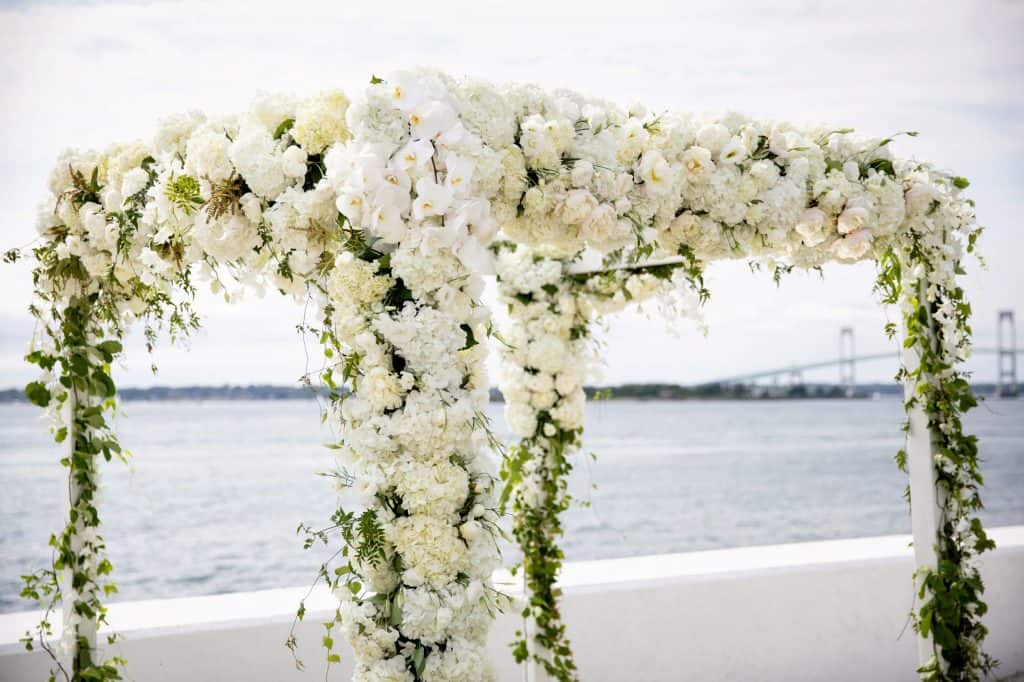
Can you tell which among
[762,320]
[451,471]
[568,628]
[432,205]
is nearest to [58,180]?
[432,205]

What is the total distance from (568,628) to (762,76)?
49.0 ft

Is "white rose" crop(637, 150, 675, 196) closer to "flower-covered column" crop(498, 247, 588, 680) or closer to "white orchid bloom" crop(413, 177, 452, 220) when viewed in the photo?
"white orchid bloom" crop(413, 177, 452, 220)

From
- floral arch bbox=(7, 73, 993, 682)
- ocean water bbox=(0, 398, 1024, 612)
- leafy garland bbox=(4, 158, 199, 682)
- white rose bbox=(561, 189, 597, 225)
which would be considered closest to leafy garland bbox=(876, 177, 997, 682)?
floral arch bbox=(7, 73, 993, 682)

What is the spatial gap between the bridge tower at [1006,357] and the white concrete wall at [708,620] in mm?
A: 20048

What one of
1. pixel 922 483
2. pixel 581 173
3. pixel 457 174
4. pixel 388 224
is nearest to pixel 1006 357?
pixel 922 483

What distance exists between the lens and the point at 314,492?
30.2 metres

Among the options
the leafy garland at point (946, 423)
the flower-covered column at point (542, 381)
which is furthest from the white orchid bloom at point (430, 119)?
the flower-covered column at point (542, 381)

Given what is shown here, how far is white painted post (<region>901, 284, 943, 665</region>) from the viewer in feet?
9.86

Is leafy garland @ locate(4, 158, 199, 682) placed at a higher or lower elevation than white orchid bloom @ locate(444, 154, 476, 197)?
lower

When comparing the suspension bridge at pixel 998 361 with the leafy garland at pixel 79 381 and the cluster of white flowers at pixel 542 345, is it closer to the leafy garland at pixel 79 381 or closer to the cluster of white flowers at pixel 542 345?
the cluster of white flowers at pixel 542 345

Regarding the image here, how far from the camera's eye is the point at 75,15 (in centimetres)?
1562

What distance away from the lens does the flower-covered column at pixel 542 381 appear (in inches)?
163

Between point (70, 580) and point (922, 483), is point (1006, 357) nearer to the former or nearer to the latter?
point (922, 483)

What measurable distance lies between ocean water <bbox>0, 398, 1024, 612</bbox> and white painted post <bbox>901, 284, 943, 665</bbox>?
56.2 feet
